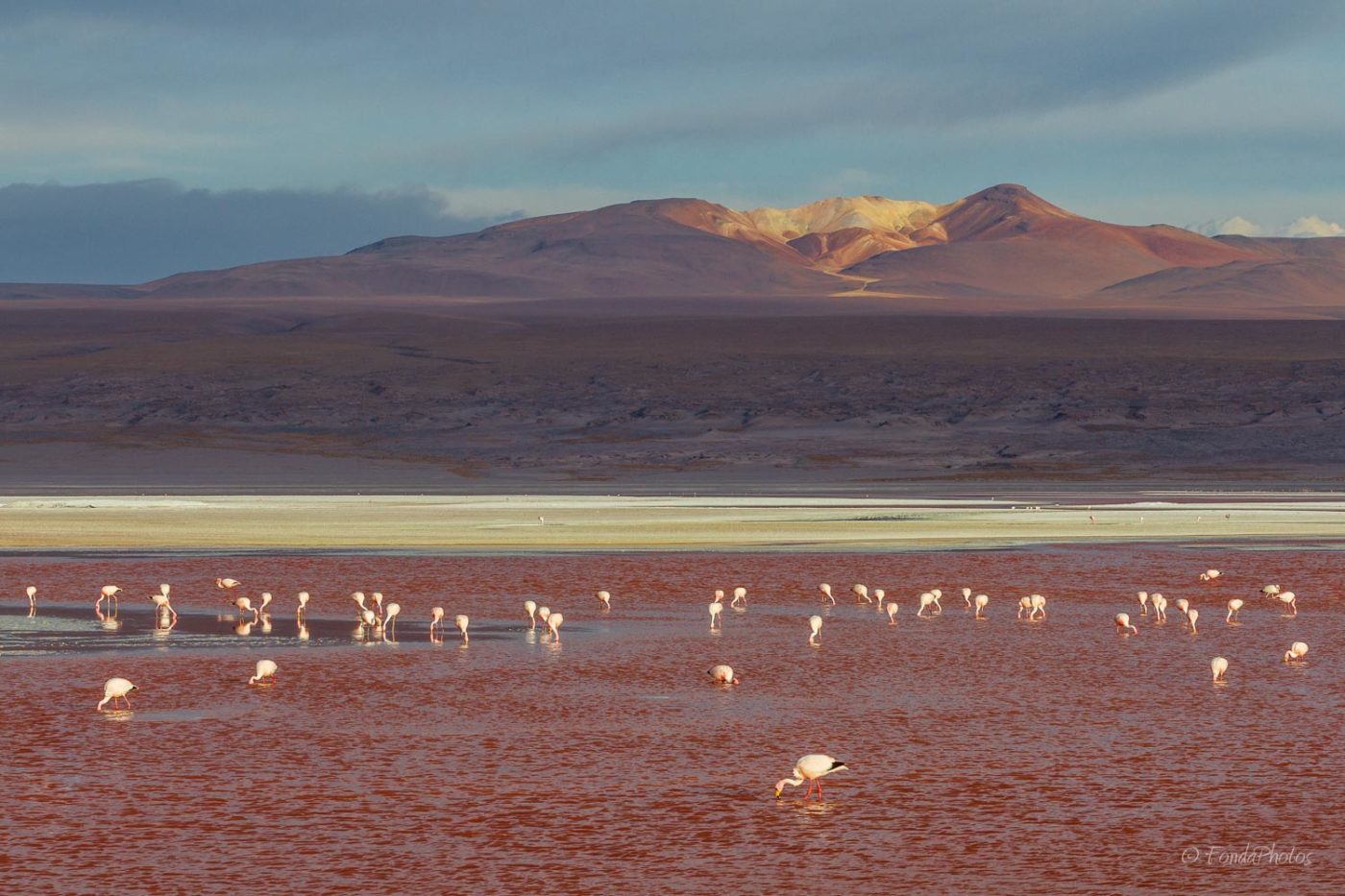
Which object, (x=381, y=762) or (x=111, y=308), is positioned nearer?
(x=381, y=762)

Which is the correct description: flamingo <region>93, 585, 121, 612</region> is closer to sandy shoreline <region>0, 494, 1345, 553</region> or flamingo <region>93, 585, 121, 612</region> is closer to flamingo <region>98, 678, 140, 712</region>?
flamingo <region>98, 678, 140, 712</region>

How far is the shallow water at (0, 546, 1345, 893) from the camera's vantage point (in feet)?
36.8

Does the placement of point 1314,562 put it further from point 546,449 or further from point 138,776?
point 546,449

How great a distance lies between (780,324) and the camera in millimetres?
135375

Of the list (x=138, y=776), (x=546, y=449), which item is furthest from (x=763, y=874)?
(x=546, y=449)

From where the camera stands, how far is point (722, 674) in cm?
1803

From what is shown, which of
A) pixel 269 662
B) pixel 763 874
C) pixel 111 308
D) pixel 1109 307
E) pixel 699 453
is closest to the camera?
pixel 763 874

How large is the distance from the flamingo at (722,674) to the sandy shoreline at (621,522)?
665 inches

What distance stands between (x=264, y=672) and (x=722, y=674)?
174 inches

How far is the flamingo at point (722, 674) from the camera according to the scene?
709 inches

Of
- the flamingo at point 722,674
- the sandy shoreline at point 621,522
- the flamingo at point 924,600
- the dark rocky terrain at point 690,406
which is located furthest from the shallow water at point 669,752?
the dark rocky terrain at point 690,406

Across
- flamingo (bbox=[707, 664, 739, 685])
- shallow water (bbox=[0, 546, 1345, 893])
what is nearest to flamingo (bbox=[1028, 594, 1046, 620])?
shallow water (bbox=[0, 546, 1345, 893])

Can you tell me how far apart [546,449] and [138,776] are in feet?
239

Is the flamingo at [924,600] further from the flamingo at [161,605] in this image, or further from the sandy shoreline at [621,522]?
the sandy shoreline at [621,522]
